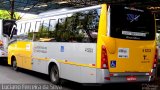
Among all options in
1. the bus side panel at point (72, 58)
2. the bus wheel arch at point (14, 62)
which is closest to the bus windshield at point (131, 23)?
the bus side panel at point (72, 58)

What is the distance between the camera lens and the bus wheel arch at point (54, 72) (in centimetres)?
1241

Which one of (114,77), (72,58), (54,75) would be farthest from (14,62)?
(114,77)

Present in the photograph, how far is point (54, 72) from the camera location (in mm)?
12688

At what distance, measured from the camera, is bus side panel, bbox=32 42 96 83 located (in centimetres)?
1023

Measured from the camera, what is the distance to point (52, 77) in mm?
12828

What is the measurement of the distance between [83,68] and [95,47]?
3.19 feet

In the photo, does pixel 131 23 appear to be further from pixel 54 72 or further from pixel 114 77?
pixel 54 72

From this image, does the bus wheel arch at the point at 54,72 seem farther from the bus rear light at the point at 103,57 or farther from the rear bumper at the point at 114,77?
the bus rear light at the point at 103,57

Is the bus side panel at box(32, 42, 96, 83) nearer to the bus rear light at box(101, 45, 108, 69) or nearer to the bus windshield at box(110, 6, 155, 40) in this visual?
the bus rear light at box(101, 45, 108, 69)

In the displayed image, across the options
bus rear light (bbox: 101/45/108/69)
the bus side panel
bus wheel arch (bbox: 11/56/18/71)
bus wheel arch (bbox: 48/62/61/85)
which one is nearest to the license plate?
bus rear light (bbox: 101/45/108/69)

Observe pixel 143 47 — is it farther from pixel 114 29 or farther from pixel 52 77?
pixel 52 77

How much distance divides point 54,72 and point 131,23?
12.6 ft

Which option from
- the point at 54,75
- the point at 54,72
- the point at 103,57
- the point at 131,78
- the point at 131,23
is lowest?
the point at 54,75

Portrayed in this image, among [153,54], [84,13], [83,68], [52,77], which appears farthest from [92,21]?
[52,77]
